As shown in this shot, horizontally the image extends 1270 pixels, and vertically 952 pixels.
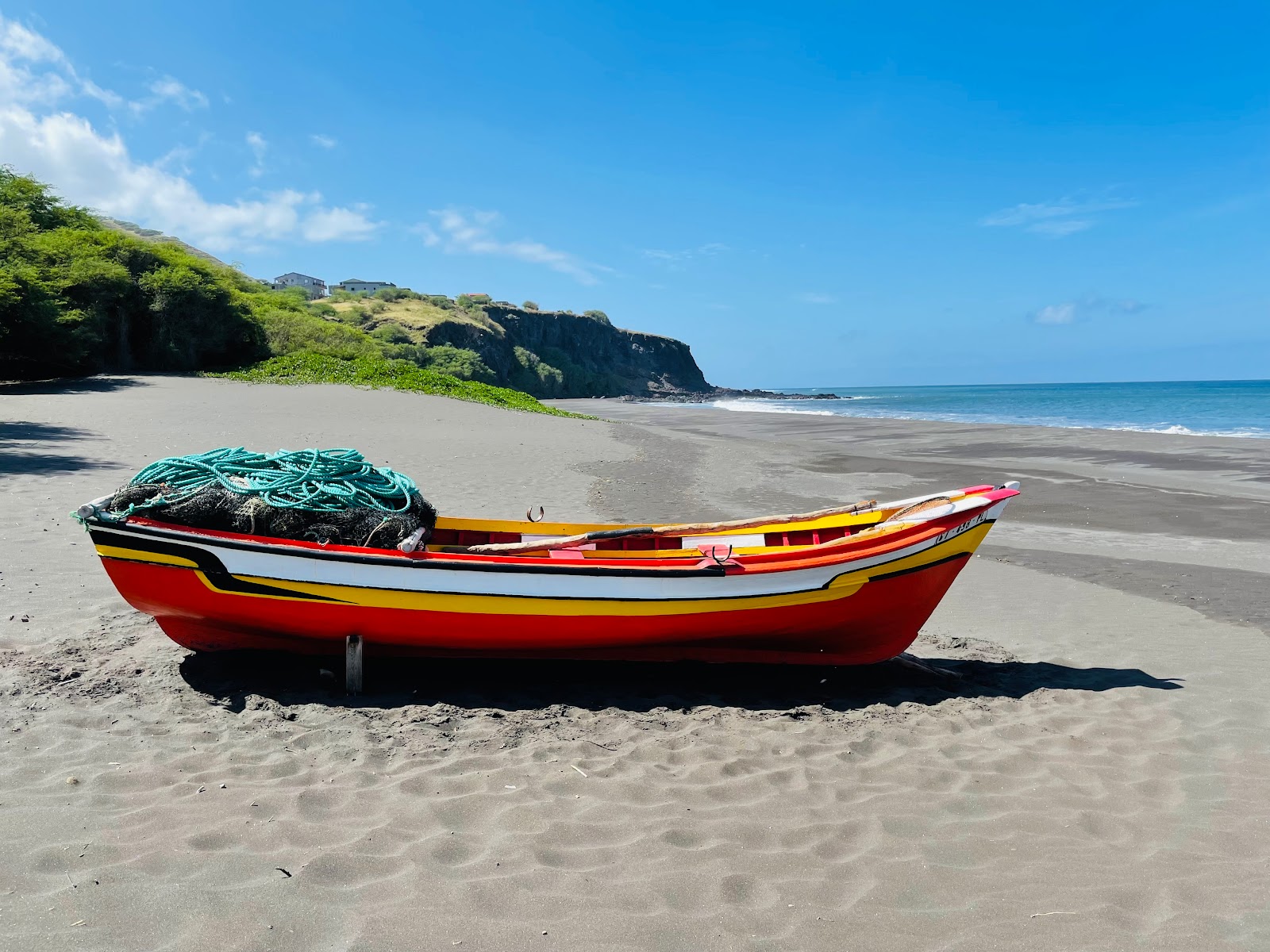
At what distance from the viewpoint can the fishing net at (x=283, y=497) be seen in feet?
15.6

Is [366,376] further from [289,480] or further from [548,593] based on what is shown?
[548,593]

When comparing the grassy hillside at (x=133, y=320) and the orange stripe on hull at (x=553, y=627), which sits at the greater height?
the grassy hillside at (x=133, y=320)

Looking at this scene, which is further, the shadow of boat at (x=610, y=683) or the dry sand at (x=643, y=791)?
the shadow of boat at (x=610, y=683)

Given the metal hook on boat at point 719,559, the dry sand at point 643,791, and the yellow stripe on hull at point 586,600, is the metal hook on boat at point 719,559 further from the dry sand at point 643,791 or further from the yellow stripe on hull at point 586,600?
the dry sand at point 643,791

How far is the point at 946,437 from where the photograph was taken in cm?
2773

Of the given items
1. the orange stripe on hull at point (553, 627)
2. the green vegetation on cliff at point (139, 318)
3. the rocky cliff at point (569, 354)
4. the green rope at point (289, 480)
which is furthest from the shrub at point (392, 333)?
the orange stripe on hull at point (553, 627)

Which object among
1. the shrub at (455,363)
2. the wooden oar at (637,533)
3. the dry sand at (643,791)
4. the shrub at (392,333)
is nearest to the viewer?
the dry sand at (643,791)

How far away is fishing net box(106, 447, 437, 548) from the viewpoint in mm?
4758

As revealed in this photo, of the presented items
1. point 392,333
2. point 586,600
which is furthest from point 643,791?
point 392,333

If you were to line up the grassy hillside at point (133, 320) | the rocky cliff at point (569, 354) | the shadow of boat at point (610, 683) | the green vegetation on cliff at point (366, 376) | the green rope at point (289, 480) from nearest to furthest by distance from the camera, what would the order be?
1. the shadow of boat at point (610, 683)
2. the green rope at point (289, 480)
3. the grassy hillside at point (133, 320)
4. the green vegetation on cliff at point (366, 376)
5. the rocky cliff at point (569, 354)

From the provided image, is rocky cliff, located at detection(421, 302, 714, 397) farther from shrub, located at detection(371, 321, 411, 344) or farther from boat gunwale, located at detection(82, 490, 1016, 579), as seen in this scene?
boat gunwale, located at detection(82, 490, 1016, 579)

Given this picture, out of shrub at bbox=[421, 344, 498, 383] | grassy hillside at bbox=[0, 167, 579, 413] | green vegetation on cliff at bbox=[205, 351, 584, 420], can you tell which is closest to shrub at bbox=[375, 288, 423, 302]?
shrub at bbox=[421, 344, 498, 383]

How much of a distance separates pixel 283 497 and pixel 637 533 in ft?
8.23

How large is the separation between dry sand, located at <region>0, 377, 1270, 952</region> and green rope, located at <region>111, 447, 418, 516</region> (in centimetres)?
111
